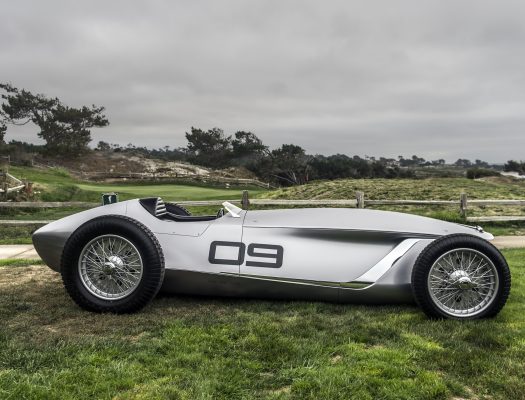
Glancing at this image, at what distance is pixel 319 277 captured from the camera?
438cm

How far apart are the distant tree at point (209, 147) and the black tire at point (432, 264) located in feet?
253

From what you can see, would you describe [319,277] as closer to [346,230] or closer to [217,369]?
[346,230]

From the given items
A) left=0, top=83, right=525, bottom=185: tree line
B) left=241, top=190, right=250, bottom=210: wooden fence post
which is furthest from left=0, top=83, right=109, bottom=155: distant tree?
left=241, top=190, right=250, bottom=210: wooden fence post

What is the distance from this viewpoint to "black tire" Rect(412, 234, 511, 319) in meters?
4.09

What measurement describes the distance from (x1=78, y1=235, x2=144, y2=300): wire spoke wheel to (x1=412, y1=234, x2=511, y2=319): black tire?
106 inches

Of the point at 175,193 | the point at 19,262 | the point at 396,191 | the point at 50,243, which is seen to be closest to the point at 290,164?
the point at 175,193

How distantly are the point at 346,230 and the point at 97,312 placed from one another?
2606mm

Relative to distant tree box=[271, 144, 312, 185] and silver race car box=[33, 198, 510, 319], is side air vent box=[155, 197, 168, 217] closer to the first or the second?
silver race car box=[33, 198, 510, 319]

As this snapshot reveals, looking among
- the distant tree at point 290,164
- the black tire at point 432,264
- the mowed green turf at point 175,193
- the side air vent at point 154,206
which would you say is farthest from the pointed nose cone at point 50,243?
the distant tree at point 290,164

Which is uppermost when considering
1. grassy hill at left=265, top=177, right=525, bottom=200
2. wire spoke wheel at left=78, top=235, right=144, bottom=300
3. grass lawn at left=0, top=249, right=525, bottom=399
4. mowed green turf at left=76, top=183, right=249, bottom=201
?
grassy hill at left=265, top=177, right=525, bottom=200

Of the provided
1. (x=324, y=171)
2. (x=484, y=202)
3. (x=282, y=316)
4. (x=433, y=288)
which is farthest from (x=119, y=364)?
(x=324, y=171)

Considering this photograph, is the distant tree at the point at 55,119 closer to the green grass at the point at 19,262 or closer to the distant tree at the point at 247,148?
the distant tree at the point at 247,148

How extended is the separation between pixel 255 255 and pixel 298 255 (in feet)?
1.43

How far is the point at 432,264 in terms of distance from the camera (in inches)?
161
